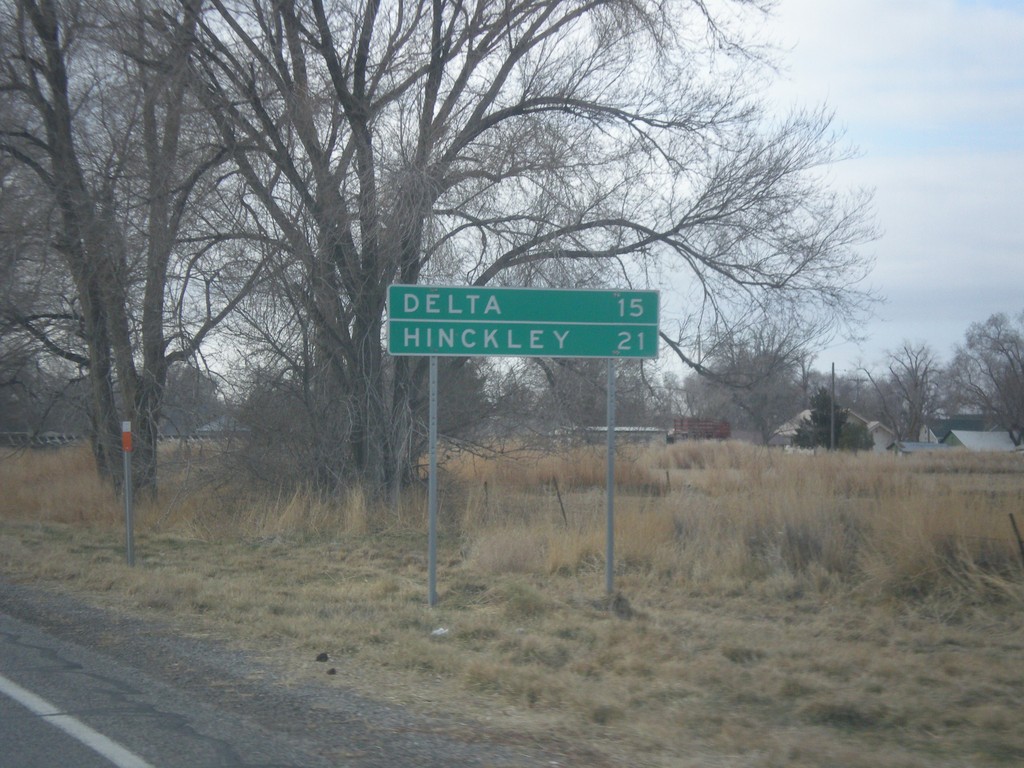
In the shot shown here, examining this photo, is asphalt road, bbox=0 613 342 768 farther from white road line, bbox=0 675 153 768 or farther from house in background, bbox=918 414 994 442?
house in background, bbox=918 414 994 442

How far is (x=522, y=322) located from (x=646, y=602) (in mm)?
3201

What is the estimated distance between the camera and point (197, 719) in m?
6.29

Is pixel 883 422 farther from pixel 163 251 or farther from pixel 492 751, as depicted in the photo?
pixel 492 751

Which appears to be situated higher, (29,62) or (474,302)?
(29,62)

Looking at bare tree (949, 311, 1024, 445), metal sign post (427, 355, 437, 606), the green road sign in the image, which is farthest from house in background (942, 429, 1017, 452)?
metal sign post (427, 355, 437, 606)

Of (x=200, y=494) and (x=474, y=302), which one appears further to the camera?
(x=200, y=494)

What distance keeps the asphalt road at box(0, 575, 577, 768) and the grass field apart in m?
0.40

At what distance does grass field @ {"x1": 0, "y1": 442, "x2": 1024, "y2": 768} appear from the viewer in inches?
247

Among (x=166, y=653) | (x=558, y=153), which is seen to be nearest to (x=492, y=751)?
(x=166, y=653)

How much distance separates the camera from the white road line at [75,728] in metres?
5.52

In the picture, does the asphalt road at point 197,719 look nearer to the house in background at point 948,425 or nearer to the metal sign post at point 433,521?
the metal sign post at point 433,521

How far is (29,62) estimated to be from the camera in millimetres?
17672

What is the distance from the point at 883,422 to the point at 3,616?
4740 cm

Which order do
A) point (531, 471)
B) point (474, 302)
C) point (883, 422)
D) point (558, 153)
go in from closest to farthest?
point (474, 302), point (558, 153), point (531, 471), point (883, 422)
